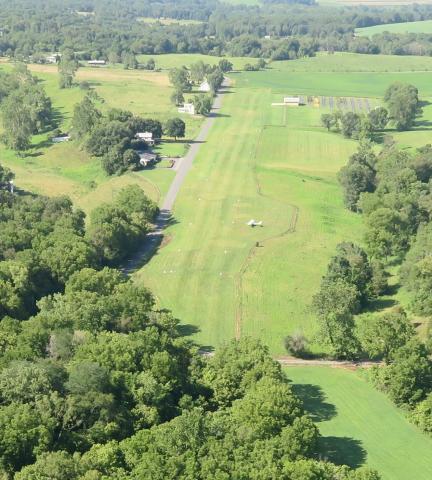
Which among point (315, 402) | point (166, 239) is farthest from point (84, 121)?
point (315, 402)

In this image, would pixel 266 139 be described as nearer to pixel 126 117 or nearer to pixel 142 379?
pixel 126 117

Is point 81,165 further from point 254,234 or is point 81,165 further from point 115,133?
point 254,234

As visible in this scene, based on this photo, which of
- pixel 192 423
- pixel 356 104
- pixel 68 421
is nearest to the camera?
pixel 192 423

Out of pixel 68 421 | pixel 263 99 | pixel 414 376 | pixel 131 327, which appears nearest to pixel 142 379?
pixel 68 421

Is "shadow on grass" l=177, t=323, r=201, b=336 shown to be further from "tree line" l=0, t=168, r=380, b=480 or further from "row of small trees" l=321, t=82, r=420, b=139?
"row of small trees" l=321, t=82, r=420, b=139

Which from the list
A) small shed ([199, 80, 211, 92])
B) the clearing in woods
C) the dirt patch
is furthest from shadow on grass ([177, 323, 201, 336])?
small shed ([199, 80, 211, 92])

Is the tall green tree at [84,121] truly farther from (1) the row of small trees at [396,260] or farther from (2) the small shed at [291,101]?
(2) the small shed at [291,101]

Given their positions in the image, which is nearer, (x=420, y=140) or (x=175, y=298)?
(x=175, y=298)
